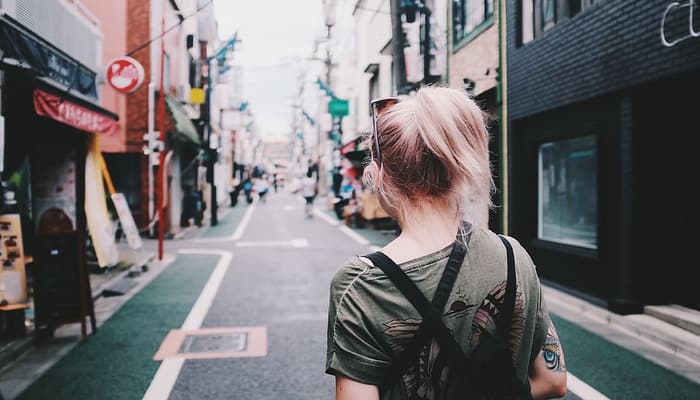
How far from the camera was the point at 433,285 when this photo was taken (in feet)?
4.58

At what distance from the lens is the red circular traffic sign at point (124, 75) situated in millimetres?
11570

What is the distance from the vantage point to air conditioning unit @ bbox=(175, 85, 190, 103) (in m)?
22.9

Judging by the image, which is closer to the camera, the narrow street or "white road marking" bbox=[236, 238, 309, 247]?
the narrow street

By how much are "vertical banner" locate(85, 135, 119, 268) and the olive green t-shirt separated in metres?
11.0

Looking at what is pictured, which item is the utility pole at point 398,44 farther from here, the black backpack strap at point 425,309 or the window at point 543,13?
the black backpack strap at point 425,309

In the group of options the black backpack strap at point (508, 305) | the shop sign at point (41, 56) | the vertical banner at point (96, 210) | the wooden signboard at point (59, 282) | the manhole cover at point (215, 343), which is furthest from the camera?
the vertical banner at point (96, 210)

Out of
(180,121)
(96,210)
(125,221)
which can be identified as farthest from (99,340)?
(180,121)

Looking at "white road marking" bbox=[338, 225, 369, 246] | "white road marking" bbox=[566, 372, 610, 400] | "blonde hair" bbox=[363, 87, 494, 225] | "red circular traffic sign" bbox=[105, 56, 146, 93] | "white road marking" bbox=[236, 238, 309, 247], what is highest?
"red circular traffic sign" bbox=[105, 56, 146, 93]

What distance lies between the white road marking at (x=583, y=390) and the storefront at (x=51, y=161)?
16.6ft

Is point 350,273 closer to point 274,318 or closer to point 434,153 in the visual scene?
point 434,153

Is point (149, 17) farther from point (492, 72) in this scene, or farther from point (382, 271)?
point (382, 271)

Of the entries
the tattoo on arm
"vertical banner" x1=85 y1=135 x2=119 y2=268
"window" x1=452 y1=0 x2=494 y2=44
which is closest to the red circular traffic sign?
"vertical banner" x1=85 y1=135 x2=119 y2=268

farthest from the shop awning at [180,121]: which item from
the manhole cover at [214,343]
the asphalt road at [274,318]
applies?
the manhole cover at [214,343]

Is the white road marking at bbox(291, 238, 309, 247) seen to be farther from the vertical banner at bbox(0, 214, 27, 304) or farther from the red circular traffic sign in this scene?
the vertical banner at bbox(0, 214, 27, 304)
